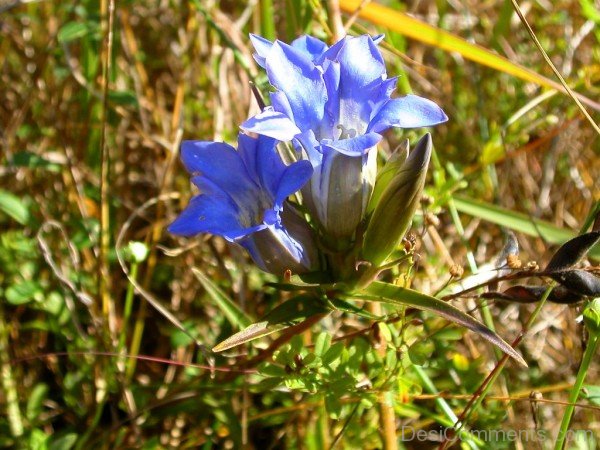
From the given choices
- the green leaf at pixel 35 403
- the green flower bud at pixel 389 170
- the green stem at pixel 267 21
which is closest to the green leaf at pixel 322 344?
the green flower bud at pixel 389 170

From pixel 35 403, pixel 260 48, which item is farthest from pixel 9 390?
pixel 260 48

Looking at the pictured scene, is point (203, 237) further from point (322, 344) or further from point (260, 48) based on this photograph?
point (260, 48)

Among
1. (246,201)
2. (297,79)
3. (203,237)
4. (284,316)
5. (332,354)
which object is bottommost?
(203,237)

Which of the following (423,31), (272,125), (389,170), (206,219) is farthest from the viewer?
(423,31)

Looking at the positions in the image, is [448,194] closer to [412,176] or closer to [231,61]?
[412,176]

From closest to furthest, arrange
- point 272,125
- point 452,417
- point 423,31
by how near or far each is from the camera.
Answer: point 272,125
point 452,417
point 423,31

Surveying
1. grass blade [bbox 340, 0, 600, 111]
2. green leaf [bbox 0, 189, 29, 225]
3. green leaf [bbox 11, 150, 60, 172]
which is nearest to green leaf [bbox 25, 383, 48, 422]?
green leaf [bbox 0, 189, 29, 225]

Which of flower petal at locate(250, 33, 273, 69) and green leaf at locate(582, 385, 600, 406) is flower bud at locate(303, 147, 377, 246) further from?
green leaf at locate(582, 385, 600, 406)
